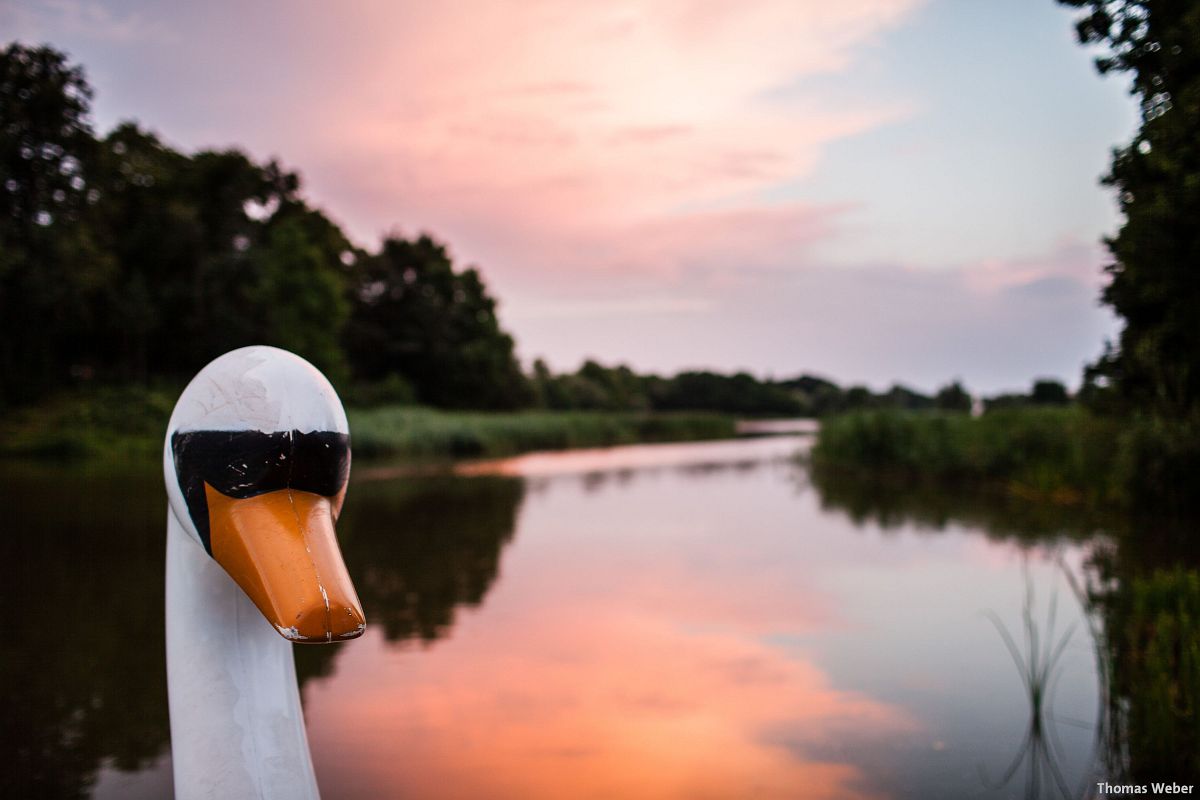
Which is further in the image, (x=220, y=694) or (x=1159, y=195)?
(x=1159, y=195)

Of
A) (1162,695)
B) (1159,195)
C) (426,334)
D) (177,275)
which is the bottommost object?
(1162,695)

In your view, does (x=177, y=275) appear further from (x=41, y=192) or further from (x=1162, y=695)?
(x=1162, y=695)

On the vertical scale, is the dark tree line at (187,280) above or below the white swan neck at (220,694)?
above

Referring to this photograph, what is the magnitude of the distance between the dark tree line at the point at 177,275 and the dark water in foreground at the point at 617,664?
15089mm

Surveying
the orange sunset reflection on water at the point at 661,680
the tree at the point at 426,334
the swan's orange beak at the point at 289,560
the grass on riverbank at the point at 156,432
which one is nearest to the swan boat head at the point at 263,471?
the swan's orange beak at the point at 289,560

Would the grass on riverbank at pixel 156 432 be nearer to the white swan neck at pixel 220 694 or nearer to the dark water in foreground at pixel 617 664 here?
the dark water in foreground at pixel 617 664

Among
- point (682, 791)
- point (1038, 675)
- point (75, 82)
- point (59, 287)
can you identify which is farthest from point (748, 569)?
point (75, 82)

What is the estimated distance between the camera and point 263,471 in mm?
1462

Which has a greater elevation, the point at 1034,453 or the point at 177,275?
the point at 177,275

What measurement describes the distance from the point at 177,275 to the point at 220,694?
32651mm

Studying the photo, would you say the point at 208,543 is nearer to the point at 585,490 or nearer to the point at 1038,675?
the point at 1038,675

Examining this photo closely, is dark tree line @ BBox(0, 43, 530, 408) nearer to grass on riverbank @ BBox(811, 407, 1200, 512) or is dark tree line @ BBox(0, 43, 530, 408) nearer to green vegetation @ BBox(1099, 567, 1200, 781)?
grass on riverbank @ BBox(811, 407, 1200, 512)

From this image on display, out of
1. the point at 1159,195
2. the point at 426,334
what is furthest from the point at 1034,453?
the point at 426,334

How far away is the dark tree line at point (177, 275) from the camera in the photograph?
21078 millimetres
